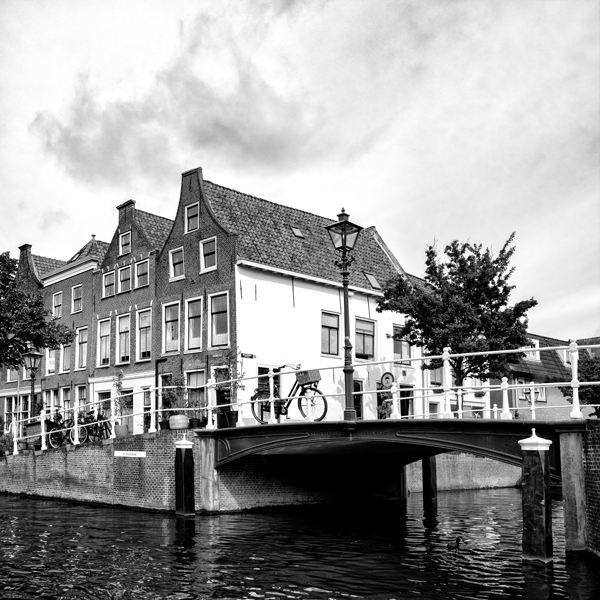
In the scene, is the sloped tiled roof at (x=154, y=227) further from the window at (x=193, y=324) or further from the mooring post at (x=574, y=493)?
the mooring post at (x=574, y=493)

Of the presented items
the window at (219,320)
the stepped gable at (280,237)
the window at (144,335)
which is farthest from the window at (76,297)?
the window at (219,320)

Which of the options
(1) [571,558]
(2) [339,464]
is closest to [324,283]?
(2) [339,464]

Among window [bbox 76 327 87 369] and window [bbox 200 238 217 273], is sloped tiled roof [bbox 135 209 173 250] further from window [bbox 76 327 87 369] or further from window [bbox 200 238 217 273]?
window [bbox 76 327 87 369]

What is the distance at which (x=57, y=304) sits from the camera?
36375 millimetres

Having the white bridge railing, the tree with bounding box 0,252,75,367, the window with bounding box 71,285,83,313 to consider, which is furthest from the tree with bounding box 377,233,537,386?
the window with bounding box 71,285,83,313

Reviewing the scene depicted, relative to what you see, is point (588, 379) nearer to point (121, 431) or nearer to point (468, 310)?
point (468, 310)

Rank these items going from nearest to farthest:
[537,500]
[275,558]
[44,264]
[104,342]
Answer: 1. [537,500]
2. [275,558]
3. [104,342]
4. [44,264]

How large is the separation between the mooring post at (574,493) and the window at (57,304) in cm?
2782

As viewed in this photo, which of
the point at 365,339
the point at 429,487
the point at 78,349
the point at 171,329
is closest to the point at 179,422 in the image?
the point at 429,487

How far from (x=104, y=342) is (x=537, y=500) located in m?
23.6

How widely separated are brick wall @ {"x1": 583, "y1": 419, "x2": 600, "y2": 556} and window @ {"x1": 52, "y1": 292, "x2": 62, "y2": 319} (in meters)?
28.0

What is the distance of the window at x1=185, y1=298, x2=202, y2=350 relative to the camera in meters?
27.9

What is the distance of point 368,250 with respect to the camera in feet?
112

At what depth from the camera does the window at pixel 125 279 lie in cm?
3175
